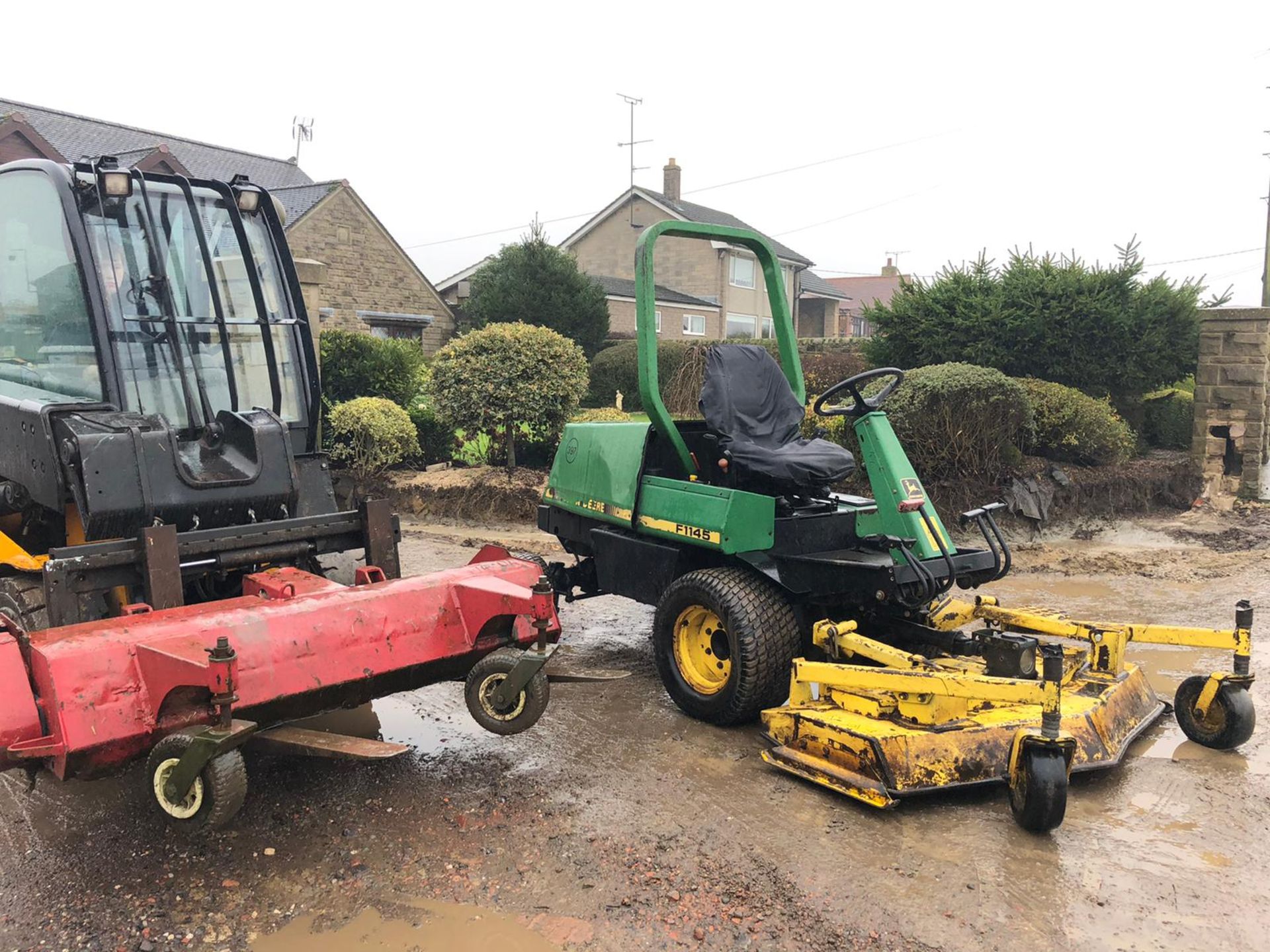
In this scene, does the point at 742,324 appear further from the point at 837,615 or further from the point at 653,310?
the point at 837,615

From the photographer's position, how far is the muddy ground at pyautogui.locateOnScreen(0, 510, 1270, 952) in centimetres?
298

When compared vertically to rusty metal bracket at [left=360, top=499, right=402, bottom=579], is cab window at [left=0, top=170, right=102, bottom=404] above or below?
above

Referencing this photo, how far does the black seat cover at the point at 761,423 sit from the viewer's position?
4.84 m

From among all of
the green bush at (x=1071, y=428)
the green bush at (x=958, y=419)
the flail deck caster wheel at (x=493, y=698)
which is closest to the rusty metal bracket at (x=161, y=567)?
the flail deck caster wheel at (x=493, y=698)

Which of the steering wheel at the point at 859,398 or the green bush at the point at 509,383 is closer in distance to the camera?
the steering wheel at the point at 859,398

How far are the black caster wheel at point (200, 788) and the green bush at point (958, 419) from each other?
7841mm

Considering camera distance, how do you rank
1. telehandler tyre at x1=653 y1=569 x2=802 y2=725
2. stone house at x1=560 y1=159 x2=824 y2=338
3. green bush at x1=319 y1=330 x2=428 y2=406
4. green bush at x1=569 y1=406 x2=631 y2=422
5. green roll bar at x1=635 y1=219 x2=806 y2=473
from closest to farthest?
telehandler tyre at x1=653 y1=569 x2=802 y2=725 < green roll bar at x1=635 y1=219 x2=806 y2=473 < green bush at x1=569 y1=406 x2=631 y2=422 < green bush at x1=319 y1=330 x2=428 y2=406 < stone house at x1=560 y1=159 x2=824 y2=338

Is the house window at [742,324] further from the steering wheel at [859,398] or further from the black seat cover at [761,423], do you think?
the steering wheel at [859,398]

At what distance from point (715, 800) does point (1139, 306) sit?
10.3 meters

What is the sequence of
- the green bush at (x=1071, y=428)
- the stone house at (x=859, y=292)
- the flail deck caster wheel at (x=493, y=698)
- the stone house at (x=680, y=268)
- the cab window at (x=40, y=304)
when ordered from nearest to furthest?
the flail deck caster wheel at (x=493, y=698) < the cab window at (x=40, y=304) < the green bush at (x=1071, y=428) < the stone house at (x=680, y=268) < the stone house at (x=859, y=292)

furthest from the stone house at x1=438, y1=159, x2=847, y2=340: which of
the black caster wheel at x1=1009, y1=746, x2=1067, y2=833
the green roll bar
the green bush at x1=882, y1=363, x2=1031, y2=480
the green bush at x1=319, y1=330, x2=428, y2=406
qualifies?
the black caster wheel at x1=1009, y1=746, x2=1067, y2=833

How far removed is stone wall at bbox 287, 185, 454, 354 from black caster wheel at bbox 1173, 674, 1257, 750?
1967 centimetres

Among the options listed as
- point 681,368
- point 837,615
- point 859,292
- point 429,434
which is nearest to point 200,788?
point 837,615

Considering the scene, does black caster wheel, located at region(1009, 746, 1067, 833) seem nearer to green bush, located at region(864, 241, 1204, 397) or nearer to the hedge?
the hedge
